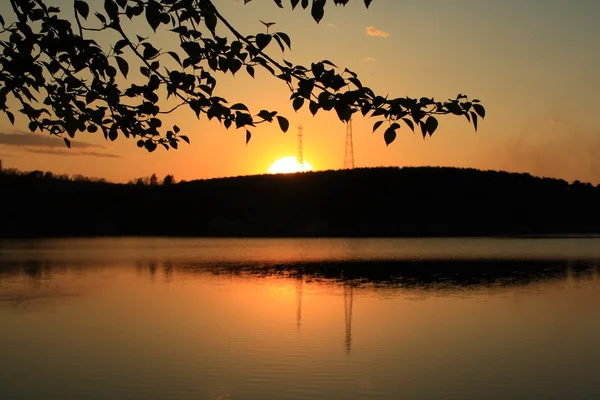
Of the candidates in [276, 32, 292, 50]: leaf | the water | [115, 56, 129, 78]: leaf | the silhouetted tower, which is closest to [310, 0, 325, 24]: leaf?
[276, 32, 292, 50]: leaf

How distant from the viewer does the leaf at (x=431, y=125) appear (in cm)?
661

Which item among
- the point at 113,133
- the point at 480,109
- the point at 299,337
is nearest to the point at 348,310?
the point at 299,337

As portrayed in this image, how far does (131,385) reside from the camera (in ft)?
57.6

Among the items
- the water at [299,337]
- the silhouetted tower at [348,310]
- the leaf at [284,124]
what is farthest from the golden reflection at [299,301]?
the leaf at [284,124]

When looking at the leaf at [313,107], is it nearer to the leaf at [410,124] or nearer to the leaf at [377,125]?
the leaf at [377,125]

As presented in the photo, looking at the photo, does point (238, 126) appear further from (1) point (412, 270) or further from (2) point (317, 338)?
(1) point (412, 270)

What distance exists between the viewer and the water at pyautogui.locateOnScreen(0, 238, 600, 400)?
17.5 m

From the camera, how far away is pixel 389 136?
688cm

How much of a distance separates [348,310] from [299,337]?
287 inches

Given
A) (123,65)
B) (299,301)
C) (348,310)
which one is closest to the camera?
(123,65)

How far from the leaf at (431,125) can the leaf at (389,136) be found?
35cm

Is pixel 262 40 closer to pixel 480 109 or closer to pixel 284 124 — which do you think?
pixel 284 124

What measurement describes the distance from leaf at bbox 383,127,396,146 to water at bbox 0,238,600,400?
10.5 meters

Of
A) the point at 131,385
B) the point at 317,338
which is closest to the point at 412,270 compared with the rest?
the point at 317,338
